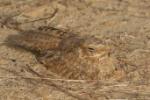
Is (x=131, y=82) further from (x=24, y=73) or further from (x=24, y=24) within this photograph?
(x=24, y=24)

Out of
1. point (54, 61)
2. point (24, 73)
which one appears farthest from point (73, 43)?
point (24, 73)

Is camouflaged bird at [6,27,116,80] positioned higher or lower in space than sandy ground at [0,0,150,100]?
higher

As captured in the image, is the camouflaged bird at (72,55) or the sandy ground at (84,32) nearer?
the sandy ground at (84,32)

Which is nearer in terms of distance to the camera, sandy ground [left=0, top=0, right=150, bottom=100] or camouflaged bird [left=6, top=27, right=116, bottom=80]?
sandy ground [left=0, top=0, right=150, bottom=100]

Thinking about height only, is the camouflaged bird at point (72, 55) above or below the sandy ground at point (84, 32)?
above
